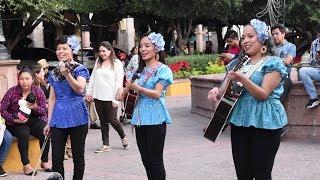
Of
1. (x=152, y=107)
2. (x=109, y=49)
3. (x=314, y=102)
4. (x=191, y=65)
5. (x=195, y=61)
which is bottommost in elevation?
(x=191, y=65)

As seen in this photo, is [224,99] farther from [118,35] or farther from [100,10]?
[118,35]

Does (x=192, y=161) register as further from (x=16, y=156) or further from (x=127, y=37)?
(x=127, y=37)

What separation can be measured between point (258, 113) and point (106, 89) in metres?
4.79

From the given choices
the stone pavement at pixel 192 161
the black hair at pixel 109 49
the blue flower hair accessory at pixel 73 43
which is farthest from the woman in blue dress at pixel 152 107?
the black hair at pixel 109 49

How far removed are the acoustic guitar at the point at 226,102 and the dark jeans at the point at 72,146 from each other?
170 centimetres

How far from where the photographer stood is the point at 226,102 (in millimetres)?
4492

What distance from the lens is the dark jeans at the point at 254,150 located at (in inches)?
174

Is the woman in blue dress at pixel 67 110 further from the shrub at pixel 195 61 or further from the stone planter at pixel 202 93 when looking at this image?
the shrub at pixel 195 61

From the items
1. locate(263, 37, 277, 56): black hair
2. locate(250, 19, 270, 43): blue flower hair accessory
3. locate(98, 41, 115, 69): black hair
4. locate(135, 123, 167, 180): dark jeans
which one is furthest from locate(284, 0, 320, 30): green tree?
locate(250, 19, 270, 43): blue flower hair accessory

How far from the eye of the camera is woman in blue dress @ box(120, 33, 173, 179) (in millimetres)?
5340

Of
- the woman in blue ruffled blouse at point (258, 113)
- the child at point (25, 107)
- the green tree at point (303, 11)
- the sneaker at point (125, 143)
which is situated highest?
the green tree at point (303, 11)

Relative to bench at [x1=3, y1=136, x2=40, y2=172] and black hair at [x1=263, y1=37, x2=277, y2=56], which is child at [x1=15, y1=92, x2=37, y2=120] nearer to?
bench at [x1=3, y1=136, x2=40, y2=172]

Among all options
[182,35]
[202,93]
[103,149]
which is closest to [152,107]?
[103,149]

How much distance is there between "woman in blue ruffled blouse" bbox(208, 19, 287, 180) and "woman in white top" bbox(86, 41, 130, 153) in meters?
4.47
